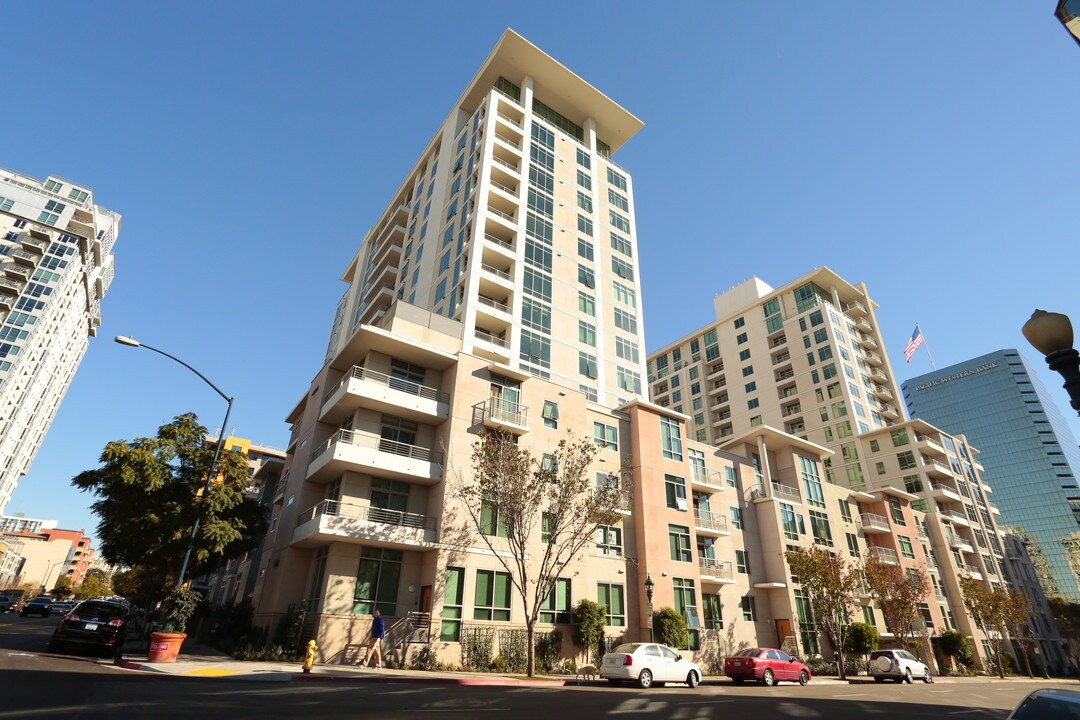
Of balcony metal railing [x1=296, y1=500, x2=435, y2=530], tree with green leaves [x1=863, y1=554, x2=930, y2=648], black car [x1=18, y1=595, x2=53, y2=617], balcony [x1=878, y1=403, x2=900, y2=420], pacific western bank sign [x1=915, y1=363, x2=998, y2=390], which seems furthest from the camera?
pacific western bank sign [x1=915, y1=363, x2=998, y2=390]

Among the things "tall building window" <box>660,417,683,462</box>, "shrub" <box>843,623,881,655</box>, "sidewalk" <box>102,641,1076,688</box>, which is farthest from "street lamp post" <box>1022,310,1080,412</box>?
"shrub" <box>843,623,881,655</box>

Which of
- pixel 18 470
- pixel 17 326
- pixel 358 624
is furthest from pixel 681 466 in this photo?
pixel 18 470

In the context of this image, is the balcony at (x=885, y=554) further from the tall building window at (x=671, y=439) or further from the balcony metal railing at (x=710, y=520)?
the tall building window at (x=671, y=439)

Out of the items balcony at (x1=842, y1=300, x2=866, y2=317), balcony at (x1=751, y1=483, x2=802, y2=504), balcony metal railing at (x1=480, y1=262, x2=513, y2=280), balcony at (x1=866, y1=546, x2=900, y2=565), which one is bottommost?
balcony at (x1=866, y1=546, x2=900, y2=565)

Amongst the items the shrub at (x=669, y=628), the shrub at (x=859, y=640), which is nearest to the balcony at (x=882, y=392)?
the shrub at (x=859, y=640)

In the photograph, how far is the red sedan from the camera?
24312 mm

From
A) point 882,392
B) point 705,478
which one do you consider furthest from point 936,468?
point 705,478

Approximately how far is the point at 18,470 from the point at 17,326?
32599 millimetres

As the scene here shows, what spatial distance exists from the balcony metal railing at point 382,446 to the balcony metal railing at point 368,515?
277 centimetres

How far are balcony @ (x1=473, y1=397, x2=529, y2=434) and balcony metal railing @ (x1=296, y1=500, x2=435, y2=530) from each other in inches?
232

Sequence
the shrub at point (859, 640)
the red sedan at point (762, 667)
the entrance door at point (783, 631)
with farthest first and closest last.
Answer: the shrub at point (859, 640) → the entrance door at point (783, 631) → the red sedan at point (762, 667)

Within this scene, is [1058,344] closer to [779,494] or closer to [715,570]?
[715,570]

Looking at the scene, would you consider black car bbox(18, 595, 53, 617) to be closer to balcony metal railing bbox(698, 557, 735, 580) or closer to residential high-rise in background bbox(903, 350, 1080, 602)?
balcony metal railing bbox(698, 557, 735, 580)

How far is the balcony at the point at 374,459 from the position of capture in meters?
25.5
